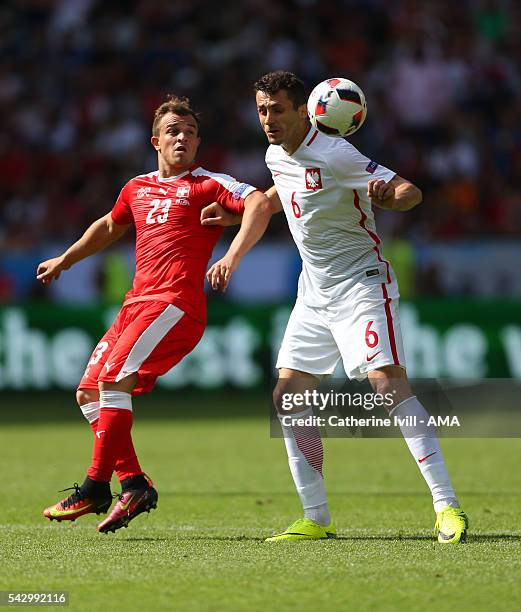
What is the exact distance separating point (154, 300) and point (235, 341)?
963 cm

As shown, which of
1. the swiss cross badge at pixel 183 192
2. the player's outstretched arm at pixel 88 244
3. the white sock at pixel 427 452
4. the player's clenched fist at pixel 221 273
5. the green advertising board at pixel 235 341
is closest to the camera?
the player's clenched fist at pixel 221 273

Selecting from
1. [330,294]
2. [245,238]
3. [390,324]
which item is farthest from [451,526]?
[245,238]

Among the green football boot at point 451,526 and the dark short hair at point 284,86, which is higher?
the dark short hair at point 284,86

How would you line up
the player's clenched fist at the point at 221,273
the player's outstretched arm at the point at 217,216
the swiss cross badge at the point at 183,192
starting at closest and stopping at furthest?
the player's clenched fist at the point at 221,273 → the player's outstretched arm at the point at 217,216 → the swiss cross badge at the point at 183,192

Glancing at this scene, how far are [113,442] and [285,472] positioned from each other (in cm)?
369

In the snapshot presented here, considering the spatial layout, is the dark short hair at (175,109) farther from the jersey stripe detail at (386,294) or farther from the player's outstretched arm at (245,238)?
the jersey stripe detail at (386,294)

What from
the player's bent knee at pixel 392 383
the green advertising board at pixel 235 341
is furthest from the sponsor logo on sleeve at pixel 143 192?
the green advertising board at pixel 235 341

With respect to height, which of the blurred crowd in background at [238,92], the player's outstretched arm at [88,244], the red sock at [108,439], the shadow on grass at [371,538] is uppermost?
the blurred crowd in background at [238,92]

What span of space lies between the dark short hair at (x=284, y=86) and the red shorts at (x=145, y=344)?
128 cm

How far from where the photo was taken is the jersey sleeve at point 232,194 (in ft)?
22.5

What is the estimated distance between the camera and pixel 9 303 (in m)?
16.6

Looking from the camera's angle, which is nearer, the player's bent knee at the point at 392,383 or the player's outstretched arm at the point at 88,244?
the player's bent knee at the point at 392,383

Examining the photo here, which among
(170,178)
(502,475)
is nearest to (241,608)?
(170,178)

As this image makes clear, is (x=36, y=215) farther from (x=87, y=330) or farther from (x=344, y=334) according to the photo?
(x=344, y=334)
